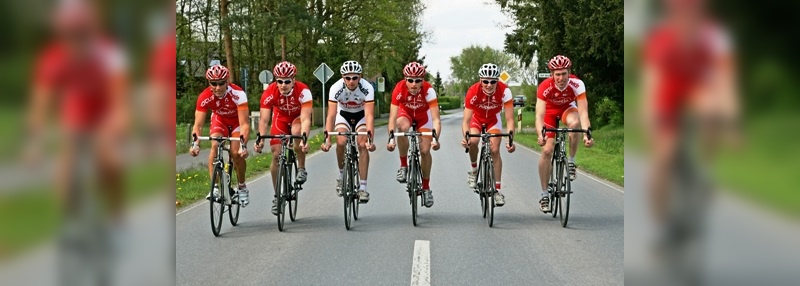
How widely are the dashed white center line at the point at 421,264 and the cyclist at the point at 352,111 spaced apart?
2.12 metres

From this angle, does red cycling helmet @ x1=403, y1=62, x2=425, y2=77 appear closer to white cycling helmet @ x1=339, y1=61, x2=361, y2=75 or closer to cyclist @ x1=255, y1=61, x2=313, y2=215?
white cycling helmet @ x1=339, y1=61, x2=361, y2=75

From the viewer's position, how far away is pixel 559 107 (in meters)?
10.7

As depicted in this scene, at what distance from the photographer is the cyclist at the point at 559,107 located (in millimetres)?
9703

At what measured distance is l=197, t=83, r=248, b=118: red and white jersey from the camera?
9719 mm

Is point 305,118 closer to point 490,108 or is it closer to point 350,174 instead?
point 350,174

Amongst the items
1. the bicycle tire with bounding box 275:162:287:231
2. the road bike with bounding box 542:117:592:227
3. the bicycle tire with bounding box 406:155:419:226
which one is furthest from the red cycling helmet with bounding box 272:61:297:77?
the road bike with bounding box 542:117:592:227

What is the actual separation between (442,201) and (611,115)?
24.6 m

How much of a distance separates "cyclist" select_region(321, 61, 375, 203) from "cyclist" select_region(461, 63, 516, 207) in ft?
3.88

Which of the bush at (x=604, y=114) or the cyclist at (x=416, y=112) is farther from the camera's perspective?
the bush at (x=604, y=114)

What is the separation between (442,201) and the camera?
13.6m

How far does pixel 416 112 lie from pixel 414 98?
0.28m

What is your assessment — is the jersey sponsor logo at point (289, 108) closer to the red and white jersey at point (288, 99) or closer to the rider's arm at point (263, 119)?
the red and white jersey at point (288, 99)

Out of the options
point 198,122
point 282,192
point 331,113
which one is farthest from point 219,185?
point 331,113
